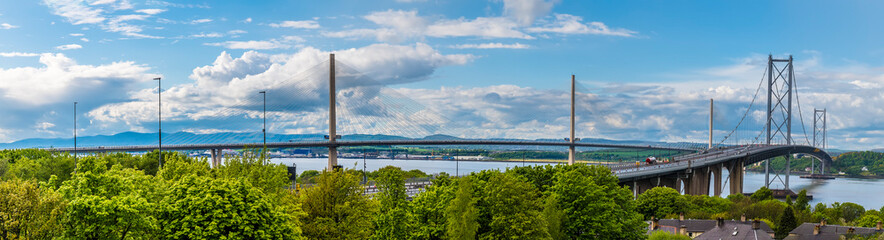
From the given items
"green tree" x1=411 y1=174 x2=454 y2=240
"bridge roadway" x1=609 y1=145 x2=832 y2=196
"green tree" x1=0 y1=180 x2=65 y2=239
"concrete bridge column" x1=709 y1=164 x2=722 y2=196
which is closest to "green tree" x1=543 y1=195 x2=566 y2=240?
"green tree" x1=411 y1=174 x2=454 y2=240

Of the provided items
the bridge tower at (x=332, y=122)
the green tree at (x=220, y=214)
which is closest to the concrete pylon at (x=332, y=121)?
the bridge tower at (x=332, y=122)

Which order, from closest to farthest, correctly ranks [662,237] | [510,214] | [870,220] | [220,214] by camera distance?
1. [220,214]
2. [510,214]
3. [662,237]
4. [870,220]

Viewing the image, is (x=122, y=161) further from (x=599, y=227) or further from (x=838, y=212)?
(x=838, y=212)

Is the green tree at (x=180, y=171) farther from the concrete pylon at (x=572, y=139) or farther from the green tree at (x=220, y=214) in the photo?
the concrete pylon at (x=572, y=139)

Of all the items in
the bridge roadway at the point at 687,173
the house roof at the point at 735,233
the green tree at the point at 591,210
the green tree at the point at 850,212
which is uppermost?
the green tree at the point at 591,210

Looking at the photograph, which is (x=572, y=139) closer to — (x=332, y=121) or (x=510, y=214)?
(x=332, y=121)

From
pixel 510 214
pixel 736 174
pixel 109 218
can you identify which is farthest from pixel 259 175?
pixel 736 174
